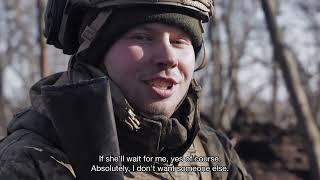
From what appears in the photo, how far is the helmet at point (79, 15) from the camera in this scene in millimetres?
2195

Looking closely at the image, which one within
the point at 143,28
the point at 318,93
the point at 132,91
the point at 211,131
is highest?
the point at 143,28

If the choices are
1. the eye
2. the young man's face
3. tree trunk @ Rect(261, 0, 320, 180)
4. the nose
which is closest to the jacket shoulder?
the young man's face

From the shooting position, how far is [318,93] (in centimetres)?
1734

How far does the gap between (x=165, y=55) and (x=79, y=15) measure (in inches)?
17.6

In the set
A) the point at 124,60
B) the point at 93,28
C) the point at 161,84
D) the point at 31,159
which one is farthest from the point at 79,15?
the point at 31,159

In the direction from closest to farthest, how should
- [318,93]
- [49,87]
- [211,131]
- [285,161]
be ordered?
[49,87]
[211,131]
[285,161]
[318,93]

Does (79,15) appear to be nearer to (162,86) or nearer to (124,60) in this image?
(124,60)

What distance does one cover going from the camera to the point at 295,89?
292 inches

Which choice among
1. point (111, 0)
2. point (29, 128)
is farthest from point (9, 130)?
point (111, 0)

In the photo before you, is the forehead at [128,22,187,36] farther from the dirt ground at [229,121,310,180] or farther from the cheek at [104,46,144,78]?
the dirt ground at [229,121,310,180]

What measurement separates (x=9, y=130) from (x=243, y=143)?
26.3ft

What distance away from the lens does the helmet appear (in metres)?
2.20

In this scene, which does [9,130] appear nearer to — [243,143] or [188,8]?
[188,8]

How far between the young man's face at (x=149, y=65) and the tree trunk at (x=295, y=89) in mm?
5367
